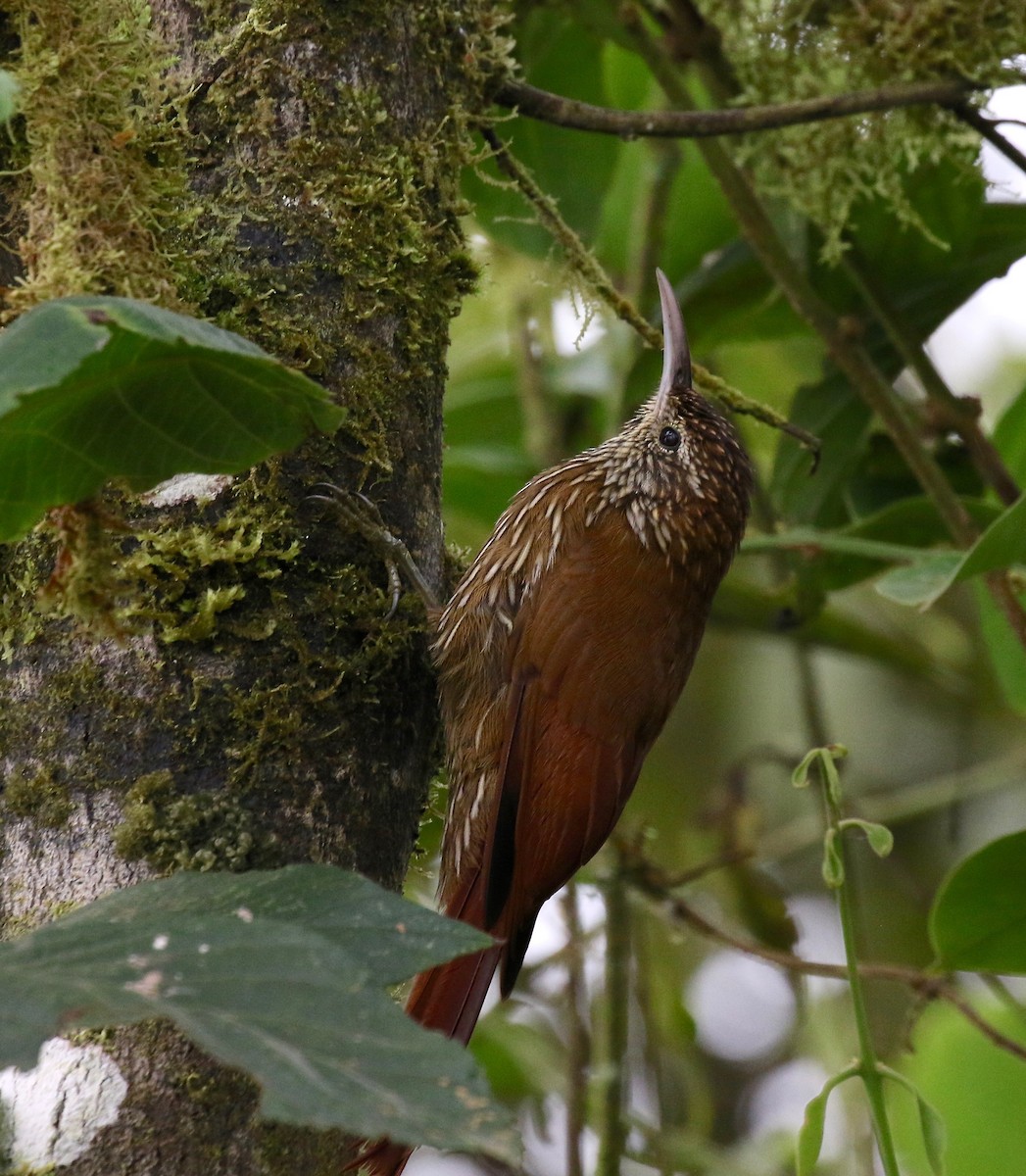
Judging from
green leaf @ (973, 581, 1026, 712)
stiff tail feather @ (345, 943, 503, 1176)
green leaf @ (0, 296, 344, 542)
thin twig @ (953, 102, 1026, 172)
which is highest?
thin twig @ (953, 102, 1026, 172)

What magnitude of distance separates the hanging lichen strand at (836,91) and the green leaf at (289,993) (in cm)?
201

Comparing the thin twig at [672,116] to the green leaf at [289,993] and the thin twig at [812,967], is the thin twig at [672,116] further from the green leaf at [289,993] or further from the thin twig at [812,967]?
the green leaf at [289,993]

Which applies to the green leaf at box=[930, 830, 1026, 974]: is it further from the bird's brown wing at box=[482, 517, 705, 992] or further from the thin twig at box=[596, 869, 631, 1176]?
the thin twig at box=[596, 869, 631, 1176]

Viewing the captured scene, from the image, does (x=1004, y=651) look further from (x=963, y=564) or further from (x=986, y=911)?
(x=963, y=564)

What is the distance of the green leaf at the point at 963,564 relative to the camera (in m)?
1.92

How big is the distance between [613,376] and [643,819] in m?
1.07

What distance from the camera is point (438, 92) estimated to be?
2043 mm

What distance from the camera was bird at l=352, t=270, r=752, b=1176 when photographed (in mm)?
2328

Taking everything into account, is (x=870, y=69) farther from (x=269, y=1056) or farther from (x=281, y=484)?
(x=269, y=1056)

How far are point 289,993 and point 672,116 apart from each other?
1722 mm

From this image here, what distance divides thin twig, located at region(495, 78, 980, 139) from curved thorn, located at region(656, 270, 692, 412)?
1.17 ft

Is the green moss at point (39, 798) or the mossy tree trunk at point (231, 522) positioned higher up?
the mossy tree trunk at point (231, 522)

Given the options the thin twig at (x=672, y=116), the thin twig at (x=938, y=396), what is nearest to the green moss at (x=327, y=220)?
the thin twig at (x=672, y=116)

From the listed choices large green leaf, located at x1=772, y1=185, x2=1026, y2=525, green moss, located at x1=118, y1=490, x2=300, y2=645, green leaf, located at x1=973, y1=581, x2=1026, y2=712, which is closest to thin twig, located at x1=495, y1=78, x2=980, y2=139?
large green leaf, located at x1=772, y1=185, x2=1026, y2=525
